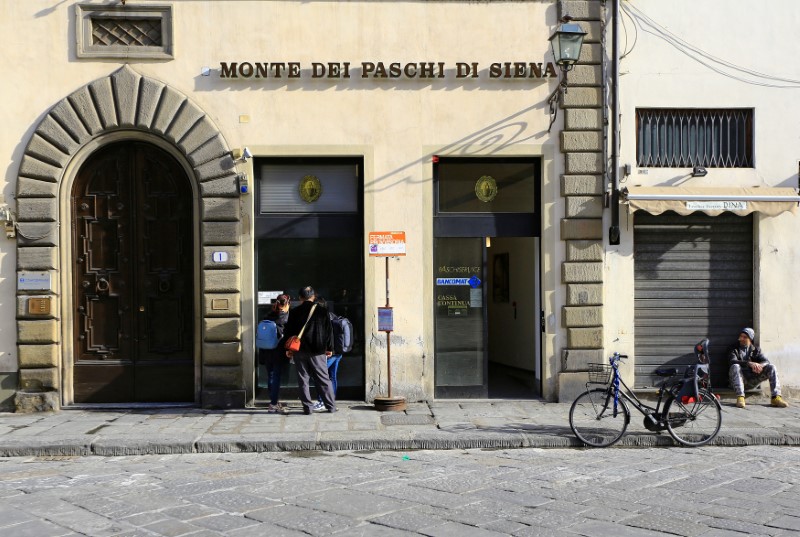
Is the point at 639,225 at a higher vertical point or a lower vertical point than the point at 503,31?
lower

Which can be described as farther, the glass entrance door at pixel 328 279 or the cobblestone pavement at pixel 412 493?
the glass entrance door at pixel 328 279

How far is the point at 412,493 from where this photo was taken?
7504 mm

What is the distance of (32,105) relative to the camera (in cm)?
1231

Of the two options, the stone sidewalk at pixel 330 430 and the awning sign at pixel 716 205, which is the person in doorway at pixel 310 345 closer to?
the stone sidewalk at pixel 330 430

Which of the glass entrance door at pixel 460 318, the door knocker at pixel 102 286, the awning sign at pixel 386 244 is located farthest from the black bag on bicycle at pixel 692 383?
the door knocker at pixel 102 286

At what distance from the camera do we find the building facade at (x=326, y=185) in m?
12.3

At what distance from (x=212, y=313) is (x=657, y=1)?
792cm

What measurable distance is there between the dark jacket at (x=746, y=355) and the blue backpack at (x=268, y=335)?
664cm

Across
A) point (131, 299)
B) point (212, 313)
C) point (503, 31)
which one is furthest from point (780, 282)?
point (131, 299)

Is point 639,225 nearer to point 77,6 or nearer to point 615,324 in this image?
point 615,324

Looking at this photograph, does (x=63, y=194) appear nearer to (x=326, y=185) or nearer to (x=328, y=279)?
(x=326, y=185)

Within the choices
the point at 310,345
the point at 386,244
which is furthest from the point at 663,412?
the point at 310,345

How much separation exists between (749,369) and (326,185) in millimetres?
6724

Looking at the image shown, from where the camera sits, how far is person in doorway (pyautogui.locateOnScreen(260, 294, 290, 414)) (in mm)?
12094
